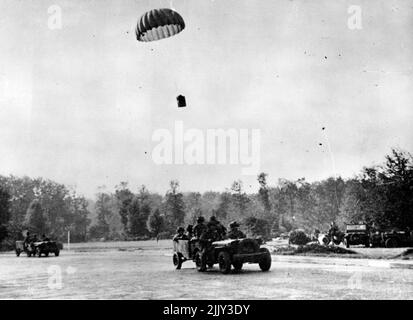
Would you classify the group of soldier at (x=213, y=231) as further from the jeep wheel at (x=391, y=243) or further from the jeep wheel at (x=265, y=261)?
the jeep wheel at (x=391, y=243)

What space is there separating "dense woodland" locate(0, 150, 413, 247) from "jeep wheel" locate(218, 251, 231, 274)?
1881 cm

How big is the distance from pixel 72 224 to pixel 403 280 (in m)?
102

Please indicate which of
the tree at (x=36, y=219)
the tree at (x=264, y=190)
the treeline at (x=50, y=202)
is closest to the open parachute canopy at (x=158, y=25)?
the tree at (x=36, y=219)

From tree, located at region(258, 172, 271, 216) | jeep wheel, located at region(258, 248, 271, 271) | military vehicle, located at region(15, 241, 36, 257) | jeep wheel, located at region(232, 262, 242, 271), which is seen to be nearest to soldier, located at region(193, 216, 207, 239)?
jeep wheel, located at region(232, 262, 242, 271)

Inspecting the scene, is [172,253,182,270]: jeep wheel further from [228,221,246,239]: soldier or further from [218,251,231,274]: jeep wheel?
[218,251,231,274]: jeep wheel

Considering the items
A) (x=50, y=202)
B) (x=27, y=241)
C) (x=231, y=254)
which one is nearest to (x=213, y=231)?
(x=231, y=254)

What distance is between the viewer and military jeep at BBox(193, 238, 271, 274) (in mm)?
15031

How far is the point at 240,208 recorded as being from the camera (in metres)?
90.2

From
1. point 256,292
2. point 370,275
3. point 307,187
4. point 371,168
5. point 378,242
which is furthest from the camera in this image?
point 307,187

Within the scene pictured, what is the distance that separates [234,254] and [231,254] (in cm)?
12

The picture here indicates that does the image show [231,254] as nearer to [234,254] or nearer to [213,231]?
[234,254]
